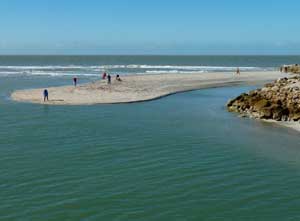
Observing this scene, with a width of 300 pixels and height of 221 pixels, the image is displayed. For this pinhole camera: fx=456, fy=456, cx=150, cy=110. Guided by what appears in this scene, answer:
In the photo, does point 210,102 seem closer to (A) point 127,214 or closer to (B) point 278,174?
(B) point 278,174

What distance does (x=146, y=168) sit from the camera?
1883 centimetres

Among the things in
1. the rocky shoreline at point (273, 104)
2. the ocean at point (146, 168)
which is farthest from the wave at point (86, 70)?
the ocean at point (146, 168)

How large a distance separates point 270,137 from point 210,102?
16.5m

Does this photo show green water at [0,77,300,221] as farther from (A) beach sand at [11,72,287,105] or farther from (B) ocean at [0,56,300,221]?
(A) beach sand at [11,72,287,105]

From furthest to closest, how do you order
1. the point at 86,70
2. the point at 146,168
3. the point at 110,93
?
the point at 86,70 < the point at 110,93 < the point at 146,168

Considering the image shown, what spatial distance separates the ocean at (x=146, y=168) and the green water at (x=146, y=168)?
4cm

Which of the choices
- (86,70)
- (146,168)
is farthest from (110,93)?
(86,70)

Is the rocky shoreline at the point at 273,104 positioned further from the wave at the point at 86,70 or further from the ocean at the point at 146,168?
the wave at the point at 86,70

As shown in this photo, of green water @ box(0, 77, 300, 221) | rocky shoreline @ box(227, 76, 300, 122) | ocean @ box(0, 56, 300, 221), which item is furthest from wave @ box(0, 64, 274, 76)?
green water @ box(0, 77, 300, 221)

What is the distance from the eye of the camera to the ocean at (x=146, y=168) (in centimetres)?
1442

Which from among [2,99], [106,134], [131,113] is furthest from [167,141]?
[2,99]

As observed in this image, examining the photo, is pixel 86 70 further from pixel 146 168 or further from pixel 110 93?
pixel 146 168

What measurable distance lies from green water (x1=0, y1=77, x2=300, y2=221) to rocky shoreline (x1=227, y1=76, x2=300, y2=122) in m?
1.73

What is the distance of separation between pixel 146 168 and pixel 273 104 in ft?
55.1
